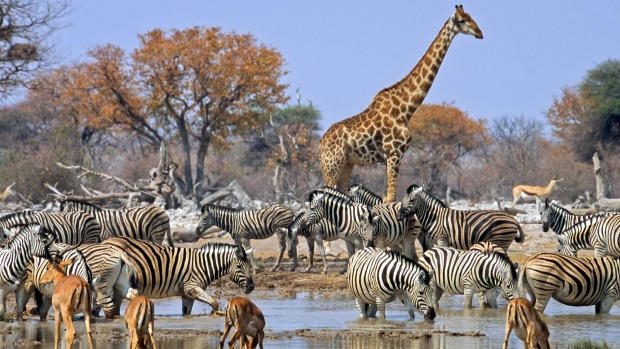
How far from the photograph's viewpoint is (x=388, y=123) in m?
22.4

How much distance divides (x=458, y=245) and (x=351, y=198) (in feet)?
9.06

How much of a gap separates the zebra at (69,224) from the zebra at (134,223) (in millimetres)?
615

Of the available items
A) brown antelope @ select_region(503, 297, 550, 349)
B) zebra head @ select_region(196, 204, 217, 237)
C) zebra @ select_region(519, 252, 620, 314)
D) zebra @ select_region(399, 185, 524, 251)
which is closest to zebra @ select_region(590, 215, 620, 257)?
zebra @ select_region(399, 185, 524, 251)

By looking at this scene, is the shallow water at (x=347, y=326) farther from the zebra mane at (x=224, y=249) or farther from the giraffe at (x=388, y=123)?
the giraffe at (x=388, y=123)

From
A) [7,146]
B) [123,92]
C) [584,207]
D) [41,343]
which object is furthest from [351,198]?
[7,146]

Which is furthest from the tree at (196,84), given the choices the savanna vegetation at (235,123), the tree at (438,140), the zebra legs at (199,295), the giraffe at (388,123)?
the zebra legs at (199,295)

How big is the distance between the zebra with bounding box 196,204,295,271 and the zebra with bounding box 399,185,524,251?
4.16m

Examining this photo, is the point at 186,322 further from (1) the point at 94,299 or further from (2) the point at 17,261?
(2) the point at 17,261

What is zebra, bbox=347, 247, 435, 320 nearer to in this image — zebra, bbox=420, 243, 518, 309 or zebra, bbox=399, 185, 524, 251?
zebra, bbox=420, 243, 518, 309

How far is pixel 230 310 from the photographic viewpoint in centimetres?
1013

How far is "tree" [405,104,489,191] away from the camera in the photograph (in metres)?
57.5

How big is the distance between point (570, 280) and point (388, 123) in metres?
8.83

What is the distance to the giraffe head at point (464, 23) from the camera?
874 inches

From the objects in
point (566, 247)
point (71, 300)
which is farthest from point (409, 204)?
point (71, 300)
